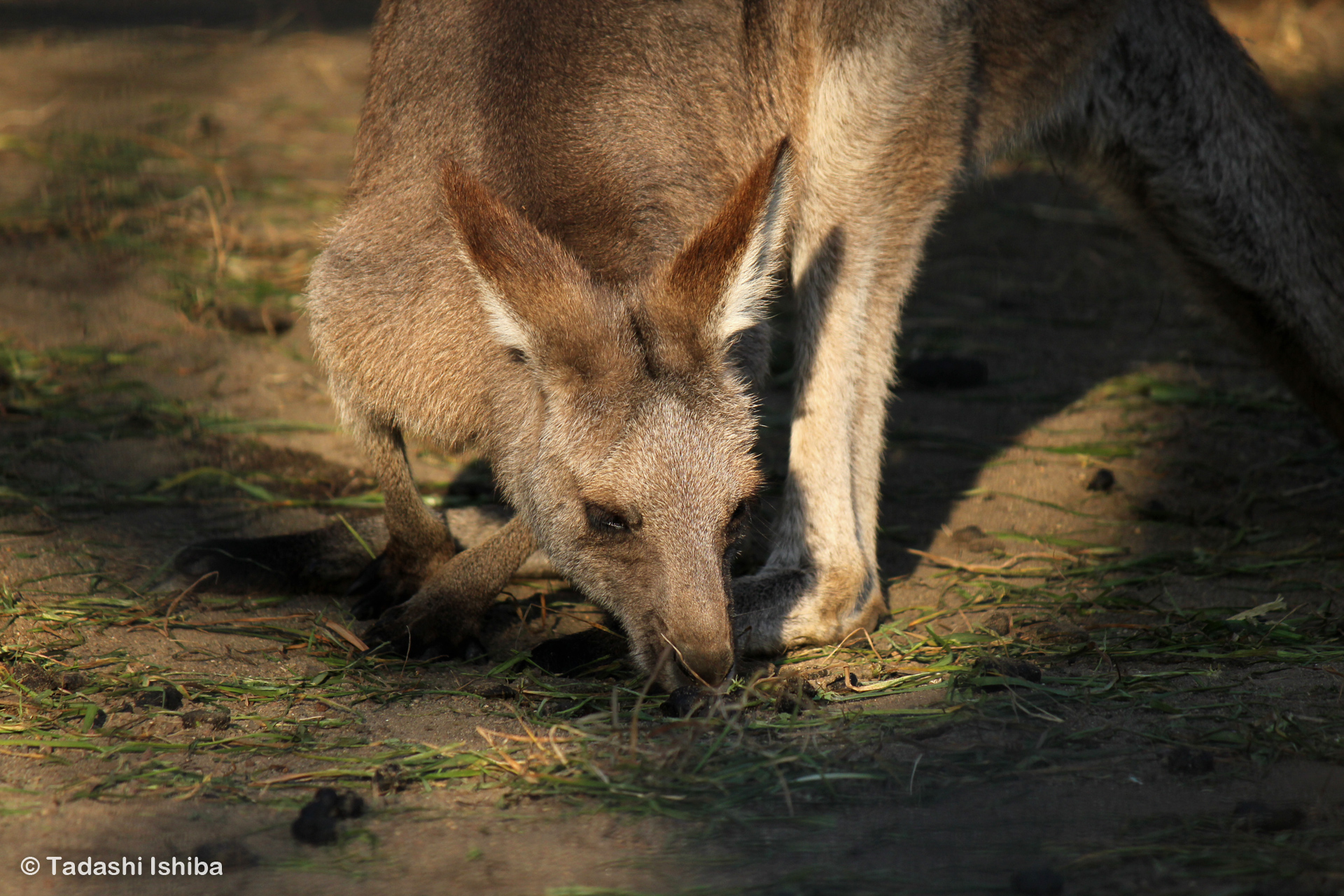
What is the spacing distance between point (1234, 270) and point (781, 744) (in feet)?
8.05

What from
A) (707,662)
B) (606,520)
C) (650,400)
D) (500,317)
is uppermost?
(500,317)

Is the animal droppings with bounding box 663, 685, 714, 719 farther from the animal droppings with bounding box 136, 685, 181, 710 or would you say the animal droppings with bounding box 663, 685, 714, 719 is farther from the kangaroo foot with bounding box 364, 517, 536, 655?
the animal droppings with bounding box 136, 685, 181, 710

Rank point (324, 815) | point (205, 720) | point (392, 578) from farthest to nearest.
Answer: point (392, 578) → point (205, 720) → point (324, 815)

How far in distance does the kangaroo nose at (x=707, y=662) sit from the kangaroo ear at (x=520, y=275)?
0.69m

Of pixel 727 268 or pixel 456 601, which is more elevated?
pixel 727 268

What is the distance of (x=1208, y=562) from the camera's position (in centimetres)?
370

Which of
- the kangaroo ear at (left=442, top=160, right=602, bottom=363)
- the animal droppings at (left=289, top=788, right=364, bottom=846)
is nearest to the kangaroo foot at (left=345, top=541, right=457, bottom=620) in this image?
the kangaroo ear at (left=442, top=160, right=602, bottom=363)

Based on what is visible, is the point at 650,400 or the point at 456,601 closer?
the point at 650,400

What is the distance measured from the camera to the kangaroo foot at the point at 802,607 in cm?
339

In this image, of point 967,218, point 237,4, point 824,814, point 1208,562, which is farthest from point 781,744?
point 237,4

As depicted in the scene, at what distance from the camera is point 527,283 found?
8.89ft

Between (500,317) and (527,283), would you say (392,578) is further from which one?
(527,283)

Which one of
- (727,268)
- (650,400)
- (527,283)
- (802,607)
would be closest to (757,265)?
(727,268)

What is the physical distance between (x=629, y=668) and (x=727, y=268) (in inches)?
42.4
